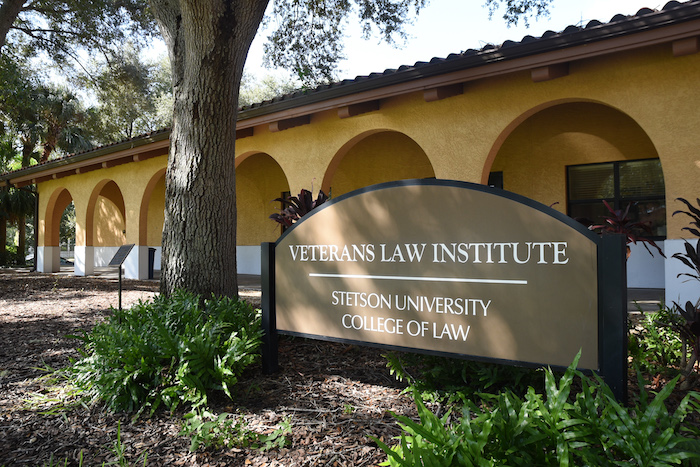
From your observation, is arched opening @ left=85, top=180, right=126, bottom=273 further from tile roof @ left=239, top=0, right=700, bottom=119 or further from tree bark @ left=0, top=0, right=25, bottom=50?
tile roof @ left=239, top=0, right=700, bottom=119

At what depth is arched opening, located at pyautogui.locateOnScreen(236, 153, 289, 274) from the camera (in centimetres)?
1548

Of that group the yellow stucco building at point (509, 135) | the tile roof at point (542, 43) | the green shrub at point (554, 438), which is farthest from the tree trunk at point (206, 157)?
the yellow stucco building at point (509, 135)

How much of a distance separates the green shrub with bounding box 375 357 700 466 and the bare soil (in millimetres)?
593

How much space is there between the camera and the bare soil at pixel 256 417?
112 inches

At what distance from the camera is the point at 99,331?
4.30m

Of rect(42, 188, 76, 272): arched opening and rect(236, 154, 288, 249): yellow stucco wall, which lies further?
rect(42, 188, 76, 272): arched opening

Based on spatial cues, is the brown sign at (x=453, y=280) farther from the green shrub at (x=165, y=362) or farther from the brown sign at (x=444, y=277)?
the green shrub at (x=165, y=362)

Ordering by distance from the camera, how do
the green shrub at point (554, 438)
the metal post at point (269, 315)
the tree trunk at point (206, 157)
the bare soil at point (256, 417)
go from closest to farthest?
the green shrub at point (554, 438) < the bare soil at point (256, 417) < the metal post at point (269, 315) < the tree trunk at point (206, 157)

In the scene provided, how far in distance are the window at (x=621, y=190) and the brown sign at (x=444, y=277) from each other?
293 inches

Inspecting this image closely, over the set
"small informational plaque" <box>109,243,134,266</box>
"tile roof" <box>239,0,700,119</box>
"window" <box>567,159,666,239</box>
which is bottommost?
"small informational plaque" <box>109,243,134,266</box>

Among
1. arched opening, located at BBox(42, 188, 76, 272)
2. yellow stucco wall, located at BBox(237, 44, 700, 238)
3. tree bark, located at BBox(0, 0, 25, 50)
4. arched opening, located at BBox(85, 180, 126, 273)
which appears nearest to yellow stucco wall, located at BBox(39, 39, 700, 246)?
yellow stucco wall, located at BBox(237, 44, 700, 238)

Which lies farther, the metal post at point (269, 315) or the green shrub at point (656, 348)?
the metal post at point (269, 315)

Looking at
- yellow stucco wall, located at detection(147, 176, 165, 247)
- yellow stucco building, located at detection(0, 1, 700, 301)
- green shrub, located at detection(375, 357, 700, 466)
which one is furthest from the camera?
yellow stucco wall, located at detection(147, 176, 165, 247)

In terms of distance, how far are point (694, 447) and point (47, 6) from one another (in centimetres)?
1562
